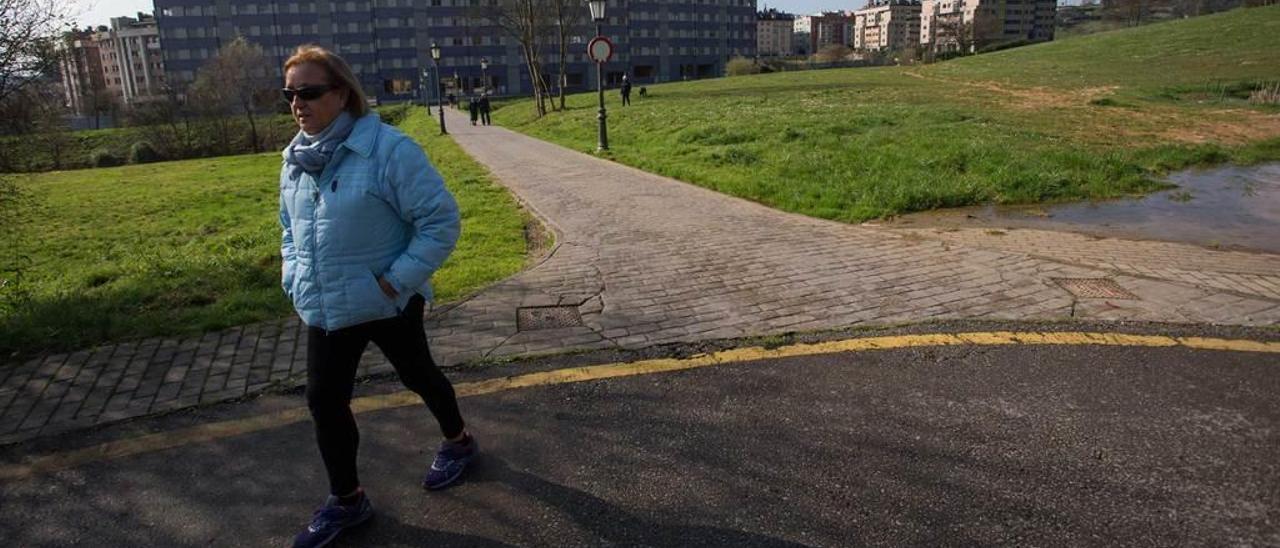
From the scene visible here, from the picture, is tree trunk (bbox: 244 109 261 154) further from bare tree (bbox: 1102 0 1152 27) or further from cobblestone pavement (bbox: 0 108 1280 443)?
bare tree (bbox: 1102 0 1152 27)

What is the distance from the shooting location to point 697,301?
18.6 feet

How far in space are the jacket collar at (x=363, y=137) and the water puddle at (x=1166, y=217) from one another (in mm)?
6670

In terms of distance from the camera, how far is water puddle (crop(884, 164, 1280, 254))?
7816 mm

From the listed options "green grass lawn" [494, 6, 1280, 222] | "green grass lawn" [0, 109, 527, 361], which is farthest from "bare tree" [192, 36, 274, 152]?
"green grass lawn" [0, 109, 527, 361]

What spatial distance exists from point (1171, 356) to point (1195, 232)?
4694 millimetres

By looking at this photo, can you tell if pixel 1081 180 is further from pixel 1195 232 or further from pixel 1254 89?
pixel 1254 89

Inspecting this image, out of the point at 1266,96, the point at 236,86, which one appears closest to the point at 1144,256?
the point at 1266,96

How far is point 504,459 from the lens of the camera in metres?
3.42

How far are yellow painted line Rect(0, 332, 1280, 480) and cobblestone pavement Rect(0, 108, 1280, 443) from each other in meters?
0.35

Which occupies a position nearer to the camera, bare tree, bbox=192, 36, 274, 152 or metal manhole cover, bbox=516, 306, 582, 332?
metal manhole cover, bbox=516, 306, 582, 332

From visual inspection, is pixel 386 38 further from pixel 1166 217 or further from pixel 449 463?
pixel 449 463

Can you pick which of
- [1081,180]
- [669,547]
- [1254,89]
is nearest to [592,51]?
[1081,180]

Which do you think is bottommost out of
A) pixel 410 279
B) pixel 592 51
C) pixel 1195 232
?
pixel 1195 232

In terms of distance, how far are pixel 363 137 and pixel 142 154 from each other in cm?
4835
